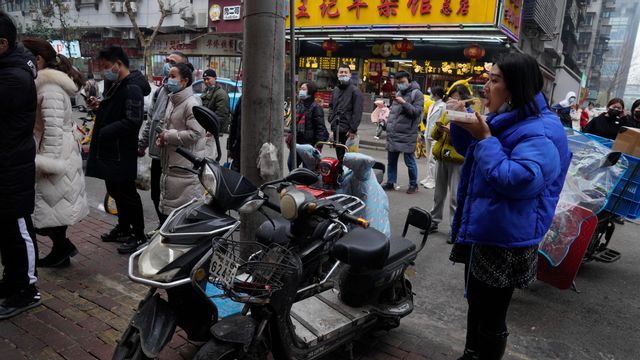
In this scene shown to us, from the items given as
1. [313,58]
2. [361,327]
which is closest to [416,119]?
[361,327]

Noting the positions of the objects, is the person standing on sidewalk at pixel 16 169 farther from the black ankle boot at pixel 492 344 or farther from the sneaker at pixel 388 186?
the sneaker at pixel 388 186

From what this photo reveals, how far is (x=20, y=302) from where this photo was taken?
10.8ft

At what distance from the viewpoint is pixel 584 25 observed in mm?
59125

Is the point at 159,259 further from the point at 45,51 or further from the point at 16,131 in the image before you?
the point at 45,51

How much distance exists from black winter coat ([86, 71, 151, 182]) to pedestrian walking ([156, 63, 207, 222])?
0.32 metres

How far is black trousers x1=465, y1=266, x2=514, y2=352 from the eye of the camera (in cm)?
242

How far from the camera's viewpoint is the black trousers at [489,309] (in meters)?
2.42

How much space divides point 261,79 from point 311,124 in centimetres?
310

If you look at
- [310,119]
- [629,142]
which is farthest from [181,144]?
[629,142]

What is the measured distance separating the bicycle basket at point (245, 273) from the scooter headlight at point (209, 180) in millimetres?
262

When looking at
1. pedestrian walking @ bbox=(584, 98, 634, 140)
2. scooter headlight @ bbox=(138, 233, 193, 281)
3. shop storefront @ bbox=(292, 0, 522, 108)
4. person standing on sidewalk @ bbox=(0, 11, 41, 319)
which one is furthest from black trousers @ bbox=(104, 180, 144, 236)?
shop storefront @ bbox=(292, 0, 522, 108)

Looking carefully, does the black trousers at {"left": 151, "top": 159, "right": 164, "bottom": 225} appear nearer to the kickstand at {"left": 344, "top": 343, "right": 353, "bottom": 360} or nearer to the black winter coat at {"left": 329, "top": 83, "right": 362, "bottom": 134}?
the kickstand at {"left": 344, "top": 343, "right": 353, "bottom": 360}

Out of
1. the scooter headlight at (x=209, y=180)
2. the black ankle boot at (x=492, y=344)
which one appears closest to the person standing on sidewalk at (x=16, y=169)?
the scooter headlight at (x=209, y=180)

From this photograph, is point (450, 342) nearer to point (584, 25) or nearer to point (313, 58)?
point (313, 58)
